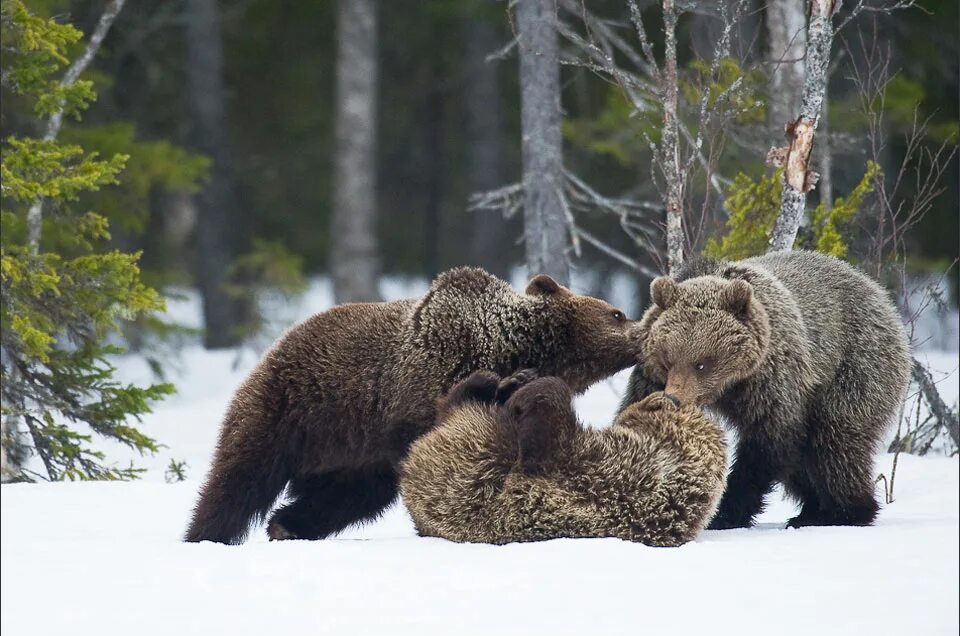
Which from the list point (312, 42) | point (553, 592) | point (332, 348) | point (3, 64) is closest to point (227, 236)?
point (312, 42)

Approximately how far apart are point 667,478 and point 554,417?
0.58m

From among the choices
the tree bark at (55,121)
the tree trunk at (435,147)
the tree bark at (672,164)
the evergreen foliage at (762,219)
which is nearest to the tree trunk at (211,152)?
the tree trunk at (435,147)

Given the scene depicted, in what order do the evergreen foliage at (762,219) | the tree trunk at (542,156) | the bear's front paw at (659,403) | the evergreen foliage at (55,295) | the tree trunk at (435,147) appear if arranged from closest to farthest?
1. the bear's front paw at (659,403)
2. the evergreen foliage at (55,295)
3. the evergreen foliage at (762,219)
4. the tree trunk at (542,156)
5. the tree trunk at (435,147)

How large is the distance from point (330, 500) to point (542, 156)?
19.6 feet

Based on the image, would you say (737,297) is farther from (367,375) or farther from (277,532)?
(277,532)

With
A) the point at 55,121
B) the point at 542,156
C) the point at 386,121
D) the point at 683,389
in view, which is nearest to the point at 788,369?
the point at 683,389

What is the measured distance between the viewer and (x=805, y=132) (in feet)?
25.7

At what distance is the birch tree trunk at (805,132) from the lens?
7.85 metres

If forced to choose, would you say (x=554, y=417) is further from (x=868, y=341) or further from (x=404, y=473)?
(x=868, y=341)

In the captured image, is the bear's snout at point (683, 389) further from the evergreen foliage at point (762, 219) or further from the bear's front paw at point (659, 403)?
the evergreen foliage at point (762, 219)

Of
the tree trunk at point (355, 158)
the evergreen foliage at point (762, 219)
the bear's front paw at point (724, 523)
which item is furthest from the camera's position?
the tree trunk at point (355, 158)

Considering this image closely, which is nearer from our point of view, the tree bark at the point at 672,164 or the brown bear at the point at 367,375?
the brown bear at the point at 367,375

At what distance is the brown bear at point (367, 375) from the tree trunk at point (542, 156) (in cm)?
510

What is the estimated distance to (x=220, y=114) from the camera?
19.3m
